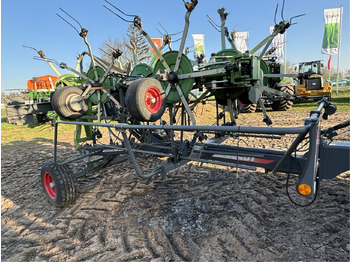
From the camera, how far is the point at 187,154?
11.7 ft

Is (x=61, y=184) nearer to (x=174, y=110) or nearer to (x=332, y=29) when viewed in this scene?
(x=174, y=110)

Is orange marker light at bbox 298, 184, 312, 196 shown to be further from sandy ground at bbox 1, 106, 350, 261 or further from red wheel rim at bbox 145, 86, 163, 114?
red wheel rim at bbox 145, 86, 163, 114

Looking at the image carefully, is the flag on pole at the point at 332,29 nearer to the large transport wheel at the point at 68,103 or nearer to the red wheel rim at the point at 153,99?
the red wheel rim at the point at 153,99

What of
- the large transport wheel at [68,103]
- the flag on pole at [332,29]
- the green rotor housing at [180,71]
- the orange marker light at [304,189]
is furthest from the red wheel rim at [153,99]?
the flag on pole at [332,29]

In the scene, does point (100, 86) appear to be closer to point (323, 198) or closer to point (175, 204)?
point (175, 204)

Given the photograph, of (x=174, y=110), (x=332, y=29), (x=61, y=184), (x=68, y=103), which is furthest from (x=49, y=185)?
(x=332, y=29)

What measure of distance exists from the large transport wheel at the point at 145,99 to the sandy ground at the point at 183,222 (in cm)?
138

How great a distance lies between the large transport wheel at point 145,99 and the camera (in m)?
3.41

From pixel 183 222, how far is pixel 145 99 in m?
1.86

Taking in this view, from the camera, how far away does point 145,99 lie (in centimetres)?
358

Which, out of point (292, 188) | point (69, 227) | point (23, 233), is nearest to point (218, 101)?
point (292, 188)

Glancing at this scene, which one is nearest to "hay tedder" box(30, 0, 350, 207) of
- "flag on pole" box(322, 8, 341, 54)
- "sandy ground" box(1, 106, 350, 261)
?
"sandy ground" box(1, 106, 350, 261)

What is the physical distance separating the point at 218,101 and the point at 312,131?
10.2 ft

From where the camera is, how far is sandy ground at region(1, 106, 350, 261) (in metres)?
2.48
